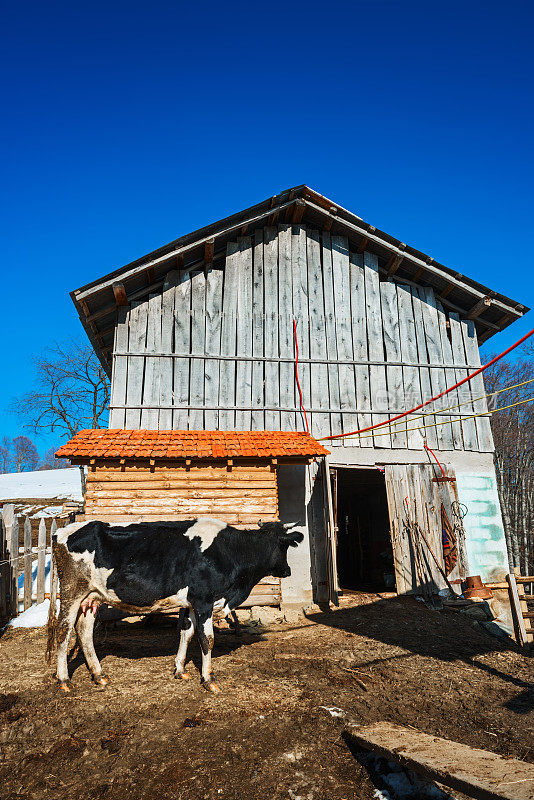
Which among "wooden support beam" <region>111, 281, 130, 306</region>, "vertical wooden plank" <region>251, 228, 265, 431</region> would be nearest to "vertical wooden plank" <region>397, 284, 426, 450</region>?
"vertical wooden plank" <region>251, 228, 265, 431</region>

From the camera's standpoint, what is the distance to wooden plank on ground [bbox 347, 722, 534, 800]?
374 centimetres

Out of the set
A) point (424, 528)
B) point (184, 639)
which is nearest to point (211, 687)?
point (184, 639)

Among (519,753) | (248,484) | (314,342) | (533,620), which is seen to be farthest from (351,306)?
(519,753)

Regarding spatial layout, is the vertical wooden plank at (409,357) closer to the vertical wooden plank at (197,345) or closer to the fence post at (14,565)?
the vertical wooden plank at (197,345)

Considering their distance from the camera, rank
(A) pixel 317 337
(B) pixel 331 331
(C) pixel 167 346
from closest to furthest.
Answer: (C) pixel 167 346 → (A) pixel 317 337 → (B) pixel 331 331

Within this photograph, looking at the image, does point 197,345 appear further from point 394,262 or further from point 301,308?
point 394,262

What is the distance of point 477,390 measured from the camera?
14.7m

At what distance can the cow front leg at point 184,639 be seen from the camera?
23.3 ft

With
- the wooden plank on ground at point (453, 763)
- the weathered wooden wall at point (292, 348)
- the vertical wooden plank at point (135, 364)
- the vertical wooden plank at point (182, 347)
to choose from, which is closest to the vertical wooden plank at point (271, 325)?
the weathered wooden wall at point (292, 348)

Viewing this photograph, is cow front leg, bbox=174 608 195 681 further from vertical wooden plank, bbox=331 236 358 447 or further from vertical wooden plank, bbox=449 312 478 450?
vertical wooden plank, bbox=449 312 478 450

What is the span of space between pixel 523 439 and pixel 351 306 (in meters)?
19.7

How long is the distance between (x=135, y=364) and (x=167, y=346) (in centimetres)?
93

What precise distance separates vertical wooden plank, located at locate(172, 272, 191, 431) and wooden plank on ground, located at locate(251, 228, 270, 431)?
67.0 inches

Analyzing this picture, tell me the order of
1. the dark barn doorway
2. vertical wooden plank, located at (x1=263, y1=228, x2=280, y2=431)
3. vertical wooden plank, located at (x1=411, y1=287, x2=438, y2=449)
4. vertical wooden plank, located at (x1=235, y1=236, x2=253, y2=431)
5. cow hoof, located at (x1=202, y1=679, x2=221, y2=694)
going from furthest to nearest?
the dark barn doorway < vertical wooden plank, located at (x1=411, y1=287, x2=438, y2=449) < vertical wooden plank, located at (x1=263, y1=228, x2=280, y2=431) < vertical wooden plank, located at (x1=235, y1=236, x2=253, y2=431) < cow hoof, located at (x1=202, y1=679, x2=221, y2=694)
